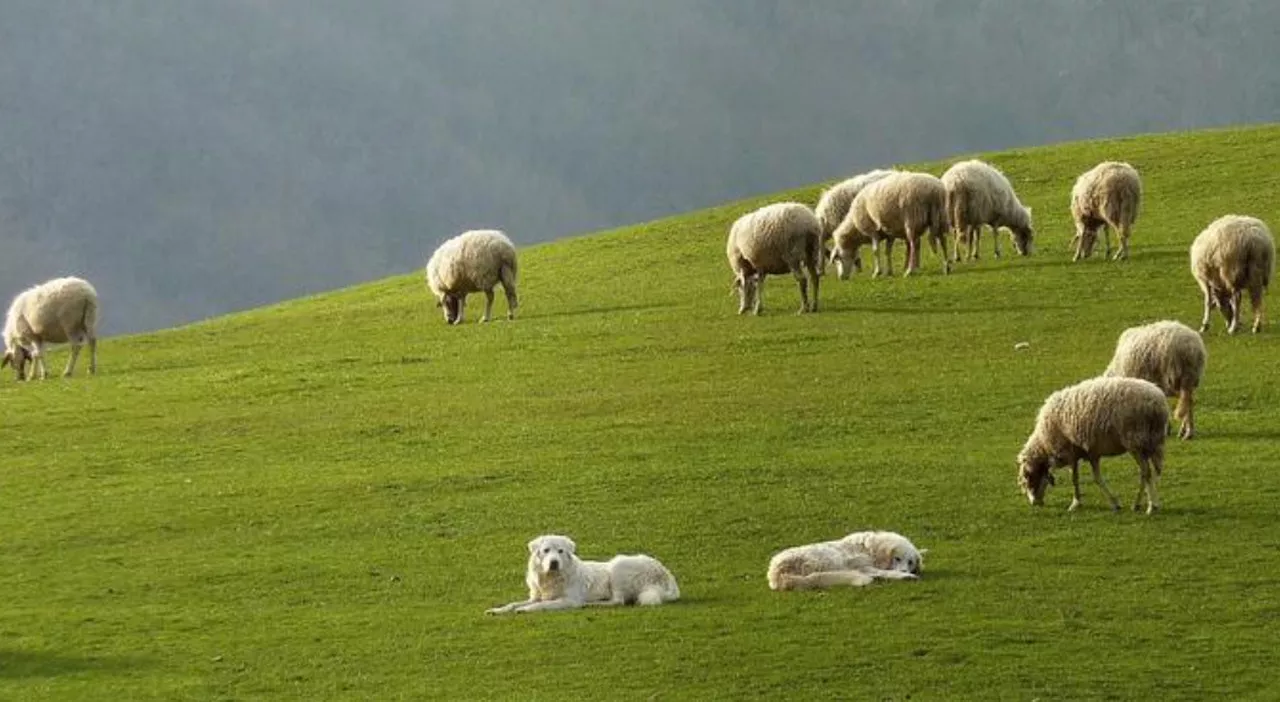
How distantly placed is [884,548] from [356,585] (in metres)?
5.82

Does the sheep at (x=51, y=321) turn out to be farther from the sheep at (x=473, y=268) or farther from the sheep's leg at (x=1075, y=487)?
the sheep's leg at (x=1075, y=487)

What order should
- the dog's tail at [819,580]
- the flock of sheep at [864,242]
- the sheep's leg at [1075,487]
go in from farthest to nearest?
the flock of sheep at [864,242]
the sheep's leg at [1075,487]
the dog's tail at [819,580]

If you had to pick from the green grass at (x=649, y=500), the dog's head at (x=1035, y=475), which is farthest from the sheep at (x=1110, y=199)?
the dog's head at (x=1035, y=475)

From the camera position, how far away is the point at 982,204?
153ft

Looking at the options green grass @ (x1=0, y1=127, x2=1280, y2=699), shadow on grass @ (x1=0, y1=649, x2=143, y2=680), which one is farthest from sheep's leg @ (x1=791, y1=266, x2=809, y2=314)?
shadow on grass @ (x1=0, y1=649, x2=143, y2=680)

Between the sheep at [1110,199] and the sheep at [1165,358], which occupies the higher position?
the sheep at [1110,199]

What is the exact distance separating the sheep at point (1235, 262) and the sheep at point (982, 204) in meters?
9.36

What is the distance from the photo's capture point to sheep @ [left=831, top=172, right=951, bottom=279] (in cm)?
4481

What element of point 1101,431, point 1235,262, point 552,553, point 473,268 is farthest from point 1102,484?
point 473,268

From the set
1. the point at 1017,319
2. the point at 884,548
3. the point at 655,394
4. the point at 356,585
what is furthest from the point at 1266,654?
the point at 1017,319

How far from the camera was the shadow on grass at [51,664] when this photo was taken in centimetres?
2228

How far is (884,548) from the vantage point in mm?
23891

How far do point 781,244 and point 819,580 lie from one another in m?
18.8

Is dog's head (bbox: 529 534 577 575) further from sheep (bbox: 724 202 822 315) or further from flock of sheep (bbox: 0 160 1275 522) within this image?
sheep (bbox: 724 202 822 315)
